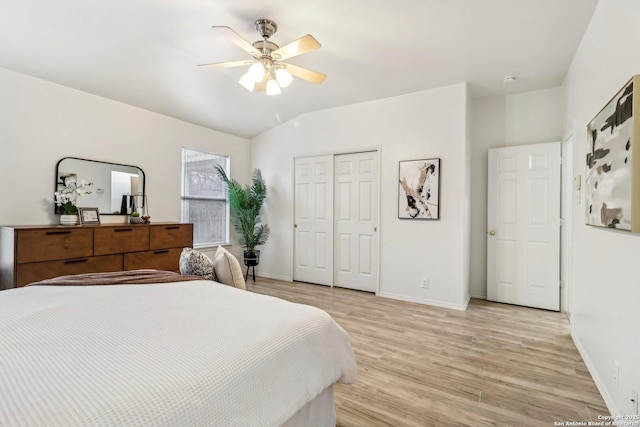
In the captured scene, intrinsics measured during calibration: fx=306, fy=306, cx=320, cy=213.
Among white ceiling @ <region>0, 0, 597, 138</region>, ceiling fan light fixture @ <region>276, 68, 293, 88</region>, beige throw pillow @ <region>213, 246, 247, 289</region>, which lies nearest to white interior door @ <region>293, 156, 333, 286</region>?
white ceiling @ <region>0, 0, 597, 138</region>

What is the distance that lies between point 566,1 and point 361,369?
3.05m

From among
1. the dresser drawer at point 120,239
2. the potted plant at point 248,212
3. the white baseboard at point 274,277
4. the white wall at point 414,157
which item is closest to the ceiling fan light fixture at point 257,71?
the white wall at point 414,157

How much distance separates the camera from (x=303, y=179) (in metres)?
4.91

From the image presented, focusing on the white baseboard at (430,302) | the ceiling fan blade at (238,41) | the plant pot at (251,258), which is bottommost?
the white baseboard at (430,302)

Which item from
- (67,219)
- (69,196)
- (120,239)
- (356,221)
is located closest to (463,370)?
(356,221)

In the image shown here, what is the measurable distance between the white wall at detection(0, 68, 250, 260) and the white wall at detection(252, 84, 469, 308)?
1.93m

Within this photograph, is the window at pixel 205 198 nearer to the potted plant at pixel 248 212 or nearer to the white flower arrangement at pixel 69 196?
the potted plant at pixel 248 212

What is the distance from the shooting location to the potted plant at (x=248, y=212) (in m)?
4.91

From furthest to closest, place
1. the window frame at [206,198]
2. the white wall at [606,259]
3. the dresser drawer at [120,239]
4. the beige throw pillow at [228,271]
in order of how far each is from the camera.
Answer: the window frame at [206,198]
the dresser drawer at [120,239]
the beige throw pillow at [228,271]
the white wall at [606,259]

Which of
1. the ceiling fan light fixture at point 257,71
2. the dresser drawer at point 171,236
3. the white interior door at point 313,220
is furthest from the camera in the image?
the white interior door at point 313,220

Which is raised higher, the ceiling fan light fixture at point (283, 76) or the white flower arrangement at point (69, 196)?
the ceiling fan light fixture at point (283, 76)

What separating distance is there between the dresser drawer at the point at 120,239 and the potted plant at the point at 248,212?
1.54 m

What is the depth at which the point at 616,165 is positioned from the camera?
5.42 feet

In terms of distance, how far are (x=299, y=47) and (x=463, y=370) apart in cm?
268
